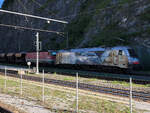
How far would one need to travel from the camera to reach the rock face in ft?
103

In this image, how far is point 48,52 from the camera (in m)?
33.2

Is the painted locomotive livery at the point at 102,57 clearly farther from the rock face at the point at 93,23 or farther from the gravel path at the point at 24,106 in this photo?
the gravel path at the point at 24,106

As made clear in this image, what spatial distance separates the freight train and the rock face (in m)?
2.74

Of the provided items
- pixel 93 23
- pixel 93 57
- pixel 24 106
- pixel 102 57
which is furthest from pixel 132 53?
pixel 93 23

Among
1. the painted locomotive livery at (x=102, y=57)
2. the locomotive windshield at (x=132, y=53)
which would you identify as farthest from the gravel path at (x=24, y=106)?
the locomotive windshield at (x=132, y=53)

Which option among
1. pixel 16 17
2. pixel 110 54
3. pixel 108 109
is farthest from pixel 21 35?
pixel 108 109

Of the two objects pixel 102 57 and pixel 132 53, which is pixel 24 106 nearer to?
pixel 132 53

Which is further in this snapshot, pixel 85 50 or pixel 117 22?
pixel 117 22

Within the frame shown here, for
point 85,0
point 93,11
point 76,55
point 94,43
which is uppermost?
point 85,0

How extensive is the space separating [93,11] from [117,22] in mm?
9725

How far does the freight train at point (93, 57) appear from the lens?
21141 mm

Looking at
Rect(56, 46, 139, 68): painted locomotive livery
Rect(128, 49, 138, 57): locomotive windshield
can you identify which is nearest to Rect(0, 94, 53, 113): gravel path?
Rect(56, 46, 139, 68): painted locomotive livery

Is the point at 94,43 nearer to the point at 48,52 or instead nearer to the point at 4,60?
the point at 48,52

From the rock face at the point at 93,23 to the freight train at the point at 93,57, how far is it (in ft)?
9.00
